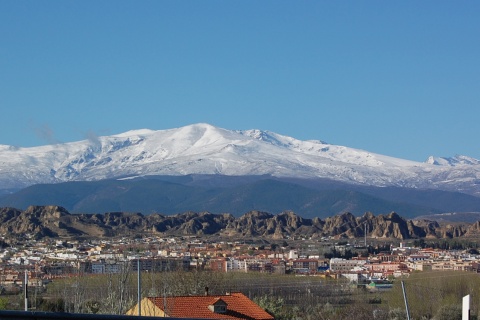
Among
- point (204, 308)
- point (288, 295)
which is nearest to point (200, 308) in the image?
point (204, 308)

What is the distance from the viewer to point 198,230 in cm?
17062

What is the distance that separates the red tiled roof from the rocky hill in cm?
11894

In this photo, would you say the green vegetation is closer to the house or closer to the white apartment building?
the house

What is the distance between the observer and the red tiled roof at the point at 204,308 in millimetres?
28352

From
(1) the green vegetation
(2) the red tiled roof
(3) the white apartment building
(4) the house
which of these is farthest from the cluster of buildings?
(4) the house

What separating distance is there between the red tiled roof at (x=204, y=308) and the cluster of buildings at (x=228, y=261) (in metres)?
29.0

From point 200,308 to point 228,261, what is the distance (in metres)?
67.6

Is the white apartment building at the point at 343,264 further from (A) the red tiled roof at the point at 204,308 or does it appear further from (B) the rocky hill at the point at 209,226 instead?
(A) the red tiled roof at the point at 204,308

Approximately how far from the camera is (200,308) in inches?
1158

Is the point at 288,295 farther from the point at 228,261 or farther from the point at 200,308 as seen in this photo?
the point at 200,308

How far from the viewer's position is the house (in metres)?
27.8

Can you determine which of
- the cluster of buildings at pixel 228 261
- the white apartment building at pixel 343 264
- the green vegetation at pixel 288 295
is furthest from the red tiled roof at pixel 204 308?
the white apartment building at pixel 343 264

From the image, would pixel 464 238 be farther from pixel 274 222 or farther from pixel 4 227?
pixel 4 227

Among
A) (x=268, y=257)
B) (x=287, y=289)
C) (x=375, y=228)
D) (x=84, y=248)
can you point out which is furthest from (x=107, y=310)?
(x=375, y=228)
